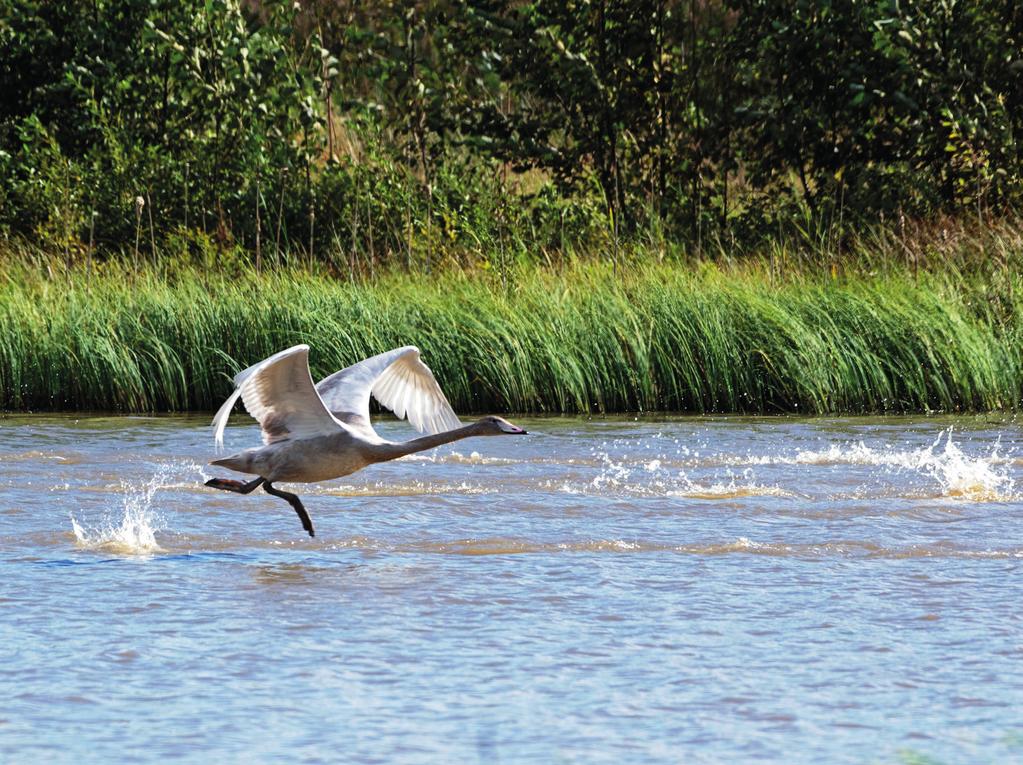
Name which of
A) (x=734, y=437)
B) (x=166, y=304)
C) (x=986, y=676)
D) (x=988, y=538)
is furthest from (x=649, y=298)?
(x=986, y=676)

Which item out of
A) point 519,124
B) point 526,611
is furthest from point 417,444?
point 519,124

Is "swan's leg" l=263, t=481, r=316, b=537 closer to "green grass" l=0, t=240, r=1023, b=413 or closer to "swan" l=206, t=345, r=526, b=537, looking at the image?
"swan" l=206, t=345, r=526, b=537

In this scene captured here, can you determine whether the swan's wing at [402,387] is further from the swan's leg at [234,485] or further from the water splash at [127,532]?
the water splash at [127,532]

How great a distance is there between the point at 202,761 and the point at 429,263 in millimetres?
11208

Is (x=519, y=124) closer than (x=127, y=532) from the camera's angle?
No

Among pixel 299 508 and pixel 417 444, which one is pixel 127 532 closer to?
pixel 299 508

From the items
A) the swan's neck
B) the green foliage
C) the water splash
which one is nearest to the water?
the water splash

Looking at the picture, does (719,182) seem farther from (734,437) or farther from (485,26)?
(734,437)

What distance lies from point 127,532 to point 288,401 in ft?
2.96

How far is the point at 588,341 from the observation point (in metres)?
13.0

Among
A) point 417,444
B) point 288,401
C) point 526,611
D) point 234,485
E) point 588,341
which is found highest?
point 588,341

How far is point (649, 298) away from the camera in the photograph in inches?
527

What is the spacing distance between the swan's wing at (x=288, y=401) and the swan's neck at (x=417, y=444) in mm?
226

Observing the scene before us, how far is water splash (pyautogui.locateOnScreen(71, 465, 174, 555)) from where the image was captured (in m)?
7.58
